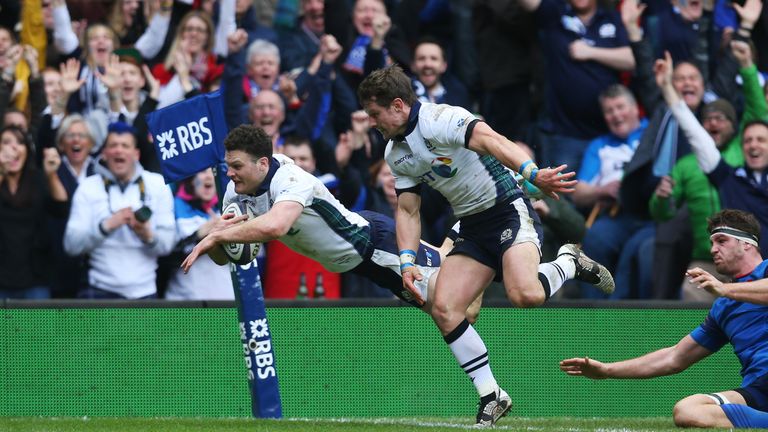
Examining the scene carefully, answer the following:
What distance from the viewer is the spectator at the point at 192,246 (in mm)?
12156

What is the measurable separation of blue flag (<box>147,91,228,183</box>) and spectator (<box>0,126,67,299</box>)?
8.77 feet

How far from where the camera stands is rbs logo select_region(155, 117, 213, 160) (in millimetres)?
9797

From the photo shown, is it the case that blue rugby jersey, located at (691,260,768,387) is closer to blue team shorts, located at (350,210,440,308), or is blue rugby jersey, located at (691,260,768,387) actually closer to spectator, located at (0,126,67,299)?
blue team shorts, located at (350,210,440,308)

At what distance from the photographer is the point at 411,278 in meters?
9.24

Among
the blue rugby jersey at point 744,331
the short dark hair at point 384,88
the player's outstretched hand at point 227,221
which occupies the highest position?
the short dark hair at point 384,88

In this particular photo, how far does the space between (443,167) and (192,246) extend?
3.56 meters

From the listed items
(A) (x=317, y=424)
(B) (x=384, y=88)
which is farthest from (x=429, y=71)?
(A) (x=317, y=424)

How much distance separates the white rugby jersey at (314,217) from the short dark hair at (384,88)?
0.79 meters

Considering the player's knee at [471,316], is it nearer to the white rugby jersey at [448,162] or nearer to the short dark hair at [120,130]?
the white rugby jersey at [448,162]

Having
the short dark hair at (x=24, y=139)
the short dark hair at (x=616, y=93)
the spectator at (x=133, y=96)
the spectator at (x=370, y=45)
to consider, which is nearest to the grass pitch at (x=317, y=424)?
the short dark hair at (x=24, y=139)

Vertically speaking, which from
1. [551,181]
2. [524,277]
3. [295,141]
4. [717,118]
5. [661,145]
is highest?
[551,181]

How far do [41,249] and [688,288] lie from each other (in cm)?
603

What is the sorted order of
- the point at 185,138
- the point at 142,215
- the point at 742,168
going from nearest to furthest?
the point at 185,138 < the point at 142,215 < the point at 742,168

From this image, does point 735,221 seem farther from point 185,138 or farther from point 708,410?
point 185,138
